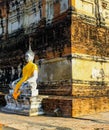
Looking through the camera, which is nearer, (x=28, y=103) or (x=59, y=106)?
(x=59, y=106)

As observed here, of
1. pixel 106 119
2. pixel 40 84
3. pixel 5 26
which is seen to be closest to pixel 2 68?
pixel 5 26

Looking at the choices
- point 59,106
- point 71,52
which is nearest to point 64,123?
point 59,106

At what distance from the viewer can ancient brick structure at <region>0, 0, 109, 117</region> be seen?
381 inches

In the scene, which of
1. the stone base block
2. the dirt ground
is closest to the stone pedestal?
the stone base block

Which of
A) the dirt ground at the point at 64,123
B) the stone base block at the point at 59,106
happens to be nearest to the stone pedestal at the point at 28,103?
the stone base block at the point at 59,106

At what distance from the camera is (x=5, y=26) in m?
14.0

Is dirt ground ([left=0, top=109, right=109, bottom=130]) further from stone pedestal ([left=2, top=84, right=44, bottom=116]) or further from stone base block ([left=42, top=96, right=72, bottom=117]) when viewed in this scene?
stone pedestal ([left=2, top=84, right=44, bottom=116])

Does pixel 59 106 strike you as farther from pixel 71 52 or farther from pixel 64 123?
pixel 71 52

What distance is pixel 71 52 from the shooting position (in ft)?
32.2

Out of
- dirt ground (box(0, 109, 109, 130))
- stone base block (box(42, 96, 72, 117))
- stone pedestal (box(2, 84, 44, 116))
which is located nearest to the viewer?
dirt ground (box(0, 109, 109, 130))

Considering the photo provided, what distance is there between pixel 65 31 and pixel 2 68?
4718 mm

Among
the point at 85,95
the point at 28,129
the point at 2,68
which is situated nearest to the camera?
the point at 28,129

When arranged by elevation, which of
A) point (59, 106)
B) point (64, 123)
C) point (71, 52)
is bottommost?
point (64, 123)

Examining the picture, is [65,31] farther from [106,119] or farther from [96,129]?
[96,129]
